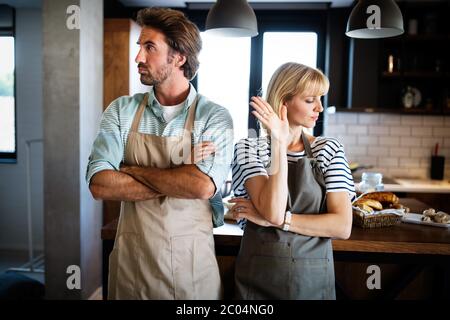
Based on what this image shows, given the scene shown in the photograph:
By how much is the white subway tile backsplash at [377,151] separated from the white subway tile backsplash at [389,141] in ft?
0.18

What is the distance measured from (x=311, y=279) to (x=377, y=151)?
3.45 metres

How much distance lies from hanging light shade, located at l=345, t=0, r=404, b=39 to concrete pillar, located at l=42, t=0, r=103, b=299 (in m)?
2.05

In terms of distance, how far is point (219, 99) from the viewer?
5039mm

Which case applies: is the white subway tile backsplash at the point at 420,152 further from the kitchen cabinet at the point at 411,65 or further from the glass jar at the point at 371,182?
the glass jar at the point at 371,182

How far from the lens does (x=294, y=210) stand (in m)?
1.69

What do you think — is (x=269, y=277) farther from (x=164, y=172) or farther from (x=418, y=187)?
Result: (x=418, y=187)

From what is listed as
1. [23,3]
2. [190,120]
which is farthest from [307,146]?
[23,3]

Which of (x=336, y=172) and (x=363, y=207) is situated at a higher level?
(x=336, y=172)

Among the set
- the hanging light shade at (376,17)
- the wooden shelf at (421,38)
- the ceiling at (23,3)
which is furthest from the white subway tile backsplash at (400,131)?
the ceiling at (23,3)

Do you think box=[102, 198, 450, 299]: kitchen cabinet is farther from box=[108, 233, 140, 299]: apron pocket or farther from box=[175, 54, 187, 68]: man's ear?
box=[175, 54, 187, 68]: man's ear

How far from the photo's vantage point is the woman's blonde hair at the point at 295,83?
1700mm

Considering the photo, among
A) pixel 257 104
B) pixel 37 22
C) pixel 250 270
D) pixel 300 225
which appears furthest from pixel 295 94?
pixel 37 22

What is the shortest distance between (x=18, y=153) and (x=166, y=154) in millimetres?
3738

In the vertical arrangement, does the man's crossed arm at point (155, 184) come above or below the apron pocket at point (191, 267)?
above
